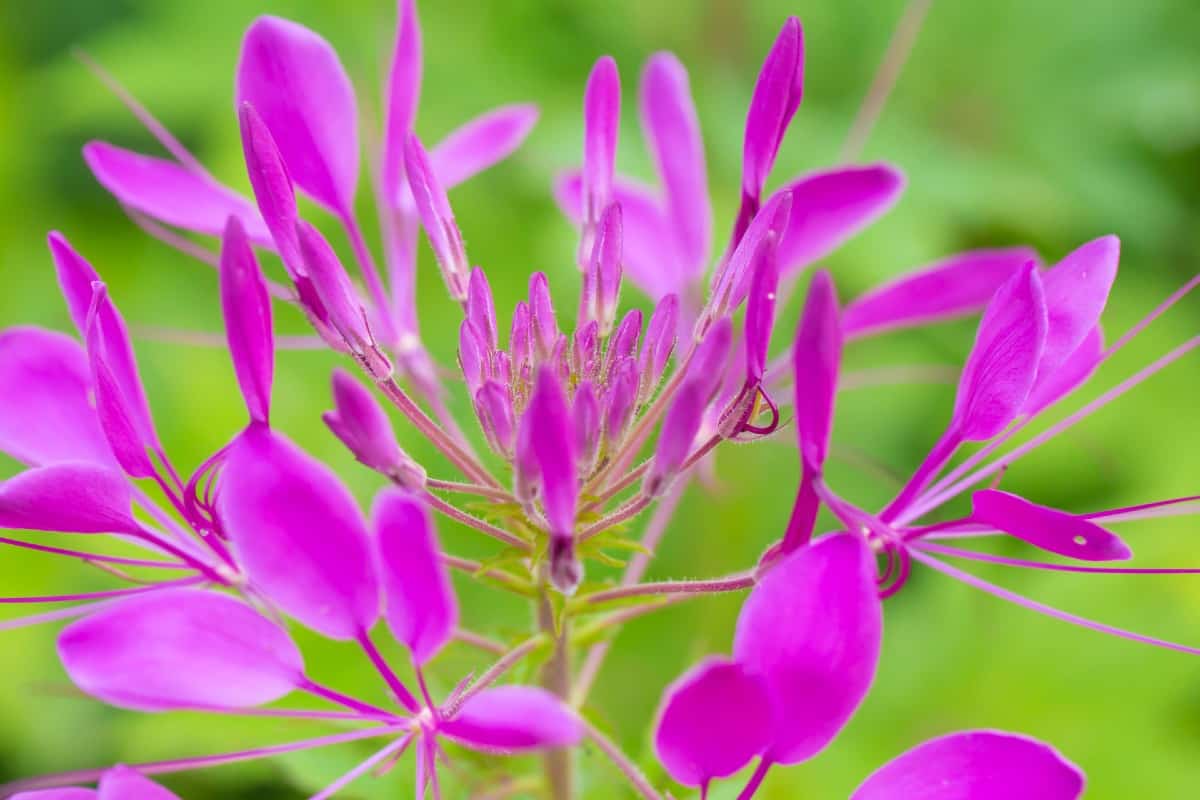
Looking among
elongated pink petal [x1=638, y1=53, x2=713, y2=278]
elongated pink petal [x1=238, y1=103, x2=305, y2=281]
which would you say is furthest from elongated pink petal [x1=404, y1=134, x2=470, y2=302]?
elongated pink petal [x1=638, y1=53, x2=713, y2=278]

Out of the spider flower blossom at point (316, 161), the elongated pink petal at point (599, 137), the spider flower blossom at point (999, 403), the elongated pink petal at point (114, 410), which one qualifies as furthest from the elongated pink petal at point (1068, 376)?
the elongated pink petal at point (114, 410)

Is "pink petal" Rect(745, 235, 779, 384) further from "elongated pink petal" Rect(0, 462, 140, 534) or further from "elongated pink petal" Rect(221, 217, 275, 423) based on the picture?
"elongated pink petal" Rect(0, 462, 140, 534)

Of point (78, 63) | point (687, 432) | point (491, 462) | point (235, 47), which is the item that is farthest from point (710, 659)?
point (78, 63)

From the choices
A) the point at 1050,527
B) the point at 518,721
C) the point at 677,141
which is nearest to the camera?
the point at 518,721

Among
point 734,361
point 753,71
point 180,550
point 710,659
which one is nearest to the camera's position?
point 710,659

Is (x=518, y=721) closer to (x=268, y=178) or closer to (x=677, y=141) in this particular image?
(x=268, y=178)

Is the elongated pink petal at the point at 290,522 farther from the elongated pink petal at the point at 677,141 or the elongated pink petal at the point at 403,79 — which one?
the elongated pink petal at the point at 677,141

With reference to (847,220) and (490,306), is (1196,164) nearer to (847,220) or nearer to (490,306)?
(847,220)

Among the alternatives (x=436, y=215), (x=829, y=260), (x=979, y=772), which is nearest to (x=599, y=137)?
(x=436, y=215)
